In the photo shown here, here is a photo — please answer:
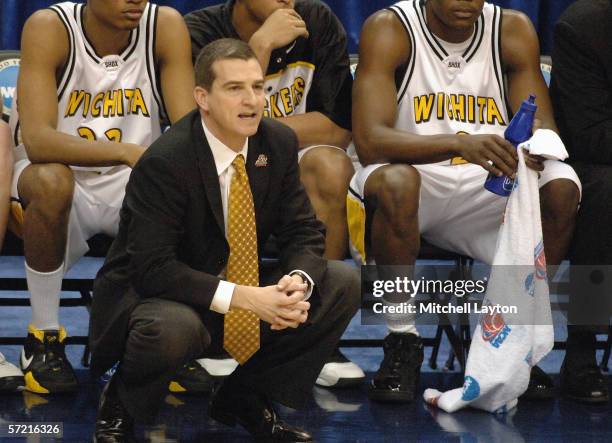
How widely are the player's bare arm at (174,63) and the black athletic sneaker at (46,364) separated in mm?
879

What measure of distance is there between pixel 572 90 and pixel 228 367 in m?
1.59

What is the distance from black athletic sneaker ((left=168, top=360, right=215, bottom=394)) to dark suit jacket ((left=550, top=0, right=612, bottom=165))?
1.54 meters

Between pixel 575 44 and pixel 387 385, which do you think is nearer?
pixel 387 385

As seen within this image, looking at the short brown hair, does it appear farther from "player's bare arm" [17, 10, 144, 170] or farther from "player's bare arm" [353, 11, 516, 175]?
"player's bare arm" [353, 11, 516, 175]

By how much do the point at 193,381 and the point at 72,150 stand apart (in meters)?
0.88

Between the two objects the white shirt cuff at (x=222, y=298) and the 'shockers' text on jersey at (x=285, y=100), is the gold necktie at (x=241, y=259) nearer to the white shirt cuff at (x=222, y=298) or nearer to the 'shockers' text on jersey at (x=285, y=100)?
the white shirt cuff at (x=222, y=298)

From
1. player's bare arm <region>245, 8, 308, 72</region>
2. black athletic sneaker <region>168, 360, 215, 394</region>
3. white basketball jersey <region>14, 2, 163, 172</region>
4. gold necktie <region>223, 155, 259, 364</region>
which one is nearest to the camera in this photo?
gold necktie <region>223, 155, 259, 364</region>

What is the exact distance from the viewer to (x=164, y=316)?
303cm

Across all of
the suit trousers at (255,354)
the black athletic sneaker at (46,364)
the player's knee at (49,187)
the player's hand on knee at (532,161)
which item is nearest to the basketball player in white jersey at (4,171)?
the player's knee at (49,187)

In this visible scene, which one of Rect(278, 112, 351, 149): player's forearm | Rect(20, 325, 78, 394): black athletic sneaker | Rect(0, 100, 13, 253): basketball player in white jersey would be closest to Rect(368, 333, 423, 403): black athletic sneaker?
Rect(278, 112, 351, 149): player's forearm

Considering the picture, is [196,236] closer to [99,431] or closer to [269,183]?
[269,183]

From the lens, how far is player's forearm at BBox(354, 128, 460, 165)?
3836 mm

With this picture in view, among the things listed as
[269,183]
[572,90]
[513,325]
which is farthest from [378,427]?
[572,90]

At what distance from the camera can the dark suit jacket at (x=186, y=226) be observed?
312 centimetres
